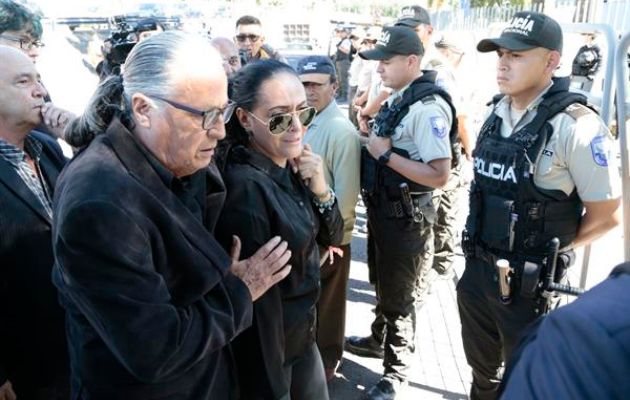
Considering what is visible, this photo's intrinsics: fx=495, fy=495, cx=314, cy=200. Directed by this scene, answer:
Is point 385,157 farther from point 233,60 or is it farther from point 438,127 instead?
point 233,60

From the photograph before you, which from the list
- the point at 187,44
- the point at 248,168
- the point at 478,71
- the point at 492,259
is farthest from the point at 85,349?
the point at 478,71

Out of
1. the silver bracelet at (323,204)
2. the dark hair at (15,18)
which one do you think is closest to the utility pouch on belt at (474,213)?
the silver bracelet at (323,204)

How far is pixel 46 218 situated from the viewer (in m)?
1.82

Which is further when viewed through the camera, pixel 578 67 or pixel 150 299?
pixel 578 67

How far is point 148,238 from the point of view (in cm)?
123

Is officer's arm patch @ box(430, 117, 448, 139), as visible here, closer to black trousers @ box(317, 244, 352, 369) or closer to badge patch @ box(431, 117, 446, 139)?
badge patch @ box(431, 117, 446, 139)

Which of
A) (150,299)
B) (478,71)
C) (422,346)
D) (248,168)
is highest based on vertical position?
(248,168)

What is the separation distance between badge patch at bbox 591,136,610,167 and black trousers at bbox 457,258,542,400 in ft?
2.08

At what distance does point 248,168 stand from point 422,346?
2303mm

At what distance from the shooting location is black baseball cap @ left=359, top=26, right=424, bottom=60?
291 centimetres

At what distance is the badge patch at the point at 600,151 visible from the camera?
1970 mm

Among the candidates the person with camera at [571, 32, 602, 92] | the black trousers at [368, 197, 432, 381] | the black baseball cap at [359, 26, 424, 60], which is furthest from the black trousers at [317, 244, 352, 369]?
the person with camera at [571, 32, 602, 92]

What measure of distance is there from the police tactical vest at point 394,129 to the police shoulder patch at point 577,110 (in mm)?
827

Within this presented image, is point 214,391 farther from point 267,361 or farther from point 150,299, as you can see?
point 150,299
